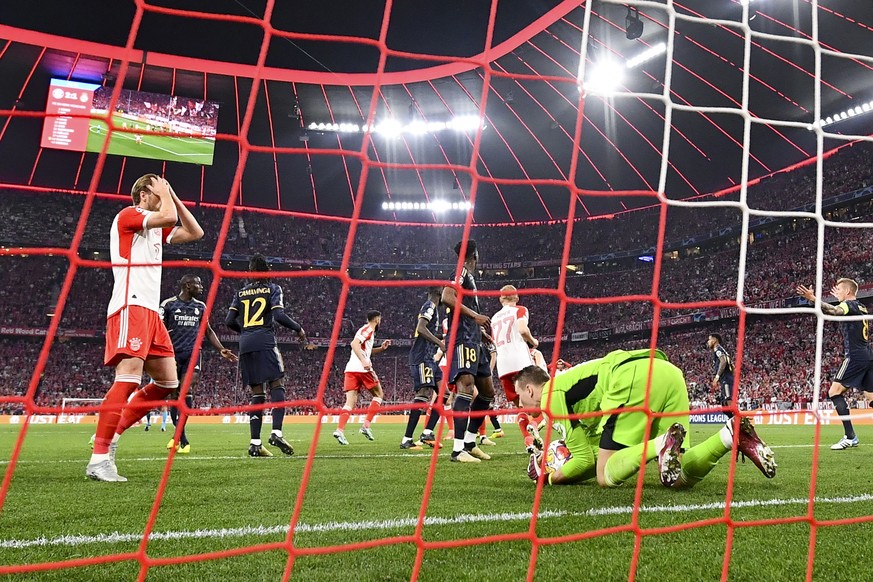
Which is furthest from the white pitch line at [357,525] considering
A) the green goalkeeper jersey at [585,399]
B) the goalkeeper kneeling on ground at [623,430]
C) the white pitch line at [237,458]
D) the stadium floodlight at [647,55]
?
the stadium floodlight at [647,55]

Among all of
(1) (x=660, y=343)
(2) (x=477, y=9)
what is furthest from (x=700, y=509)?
(1) (x=660, y=343)

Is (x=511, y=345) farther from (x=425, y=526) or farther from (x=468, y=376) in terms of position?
(x=425, y=526)

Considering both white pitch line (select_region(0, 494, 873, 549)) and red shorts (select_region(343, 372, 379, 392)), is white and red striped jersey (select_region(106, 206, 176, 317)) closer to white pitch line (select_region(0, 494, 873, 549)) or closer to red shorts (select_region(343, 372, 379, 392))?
white pitch line (select_region(0, 494, 873, 549))

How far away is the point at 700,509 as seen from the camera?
284 cm

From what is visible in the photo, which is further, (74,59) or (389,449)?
(74,59)

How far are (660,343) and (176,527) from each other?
80.1 ft

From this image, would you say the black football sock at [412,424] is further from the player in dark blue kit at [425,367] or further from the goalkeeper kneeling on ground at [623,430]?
the goalkeeper kneeling on ground at [623,430]

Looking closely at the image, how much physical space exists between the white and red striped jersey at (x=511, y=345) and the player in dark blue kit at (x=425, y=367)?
1.95 ft

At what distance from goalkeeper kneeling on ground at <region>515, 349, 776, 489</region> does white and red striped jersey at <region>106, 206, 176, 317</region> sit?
7.68ft

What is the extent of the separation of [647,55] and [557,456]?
13098 millimetres

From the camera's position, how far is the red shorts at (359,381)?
26.7 feet

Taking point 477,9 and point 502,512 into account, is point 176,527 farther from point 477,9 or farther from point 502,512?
point 477,9

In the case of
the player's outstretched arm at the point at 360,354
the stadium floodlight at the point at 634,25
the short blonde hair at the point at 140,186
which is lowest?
the player's outstretched arm at the point at 360,354

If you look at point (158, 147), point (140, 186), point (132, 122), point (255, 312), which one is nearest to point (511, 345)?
point (255, 312)
